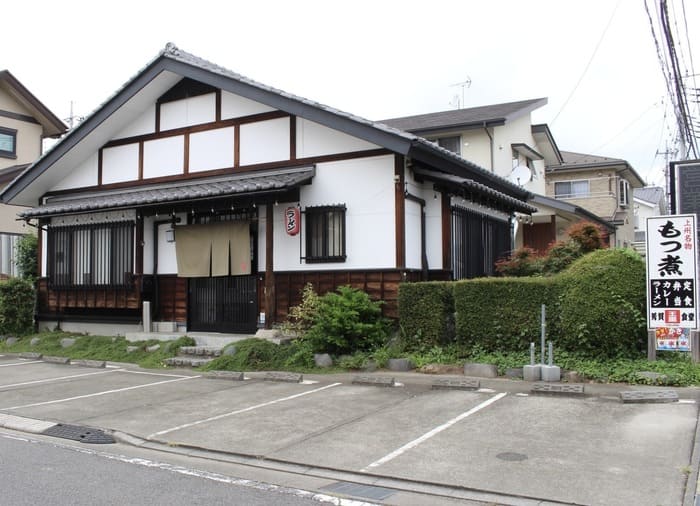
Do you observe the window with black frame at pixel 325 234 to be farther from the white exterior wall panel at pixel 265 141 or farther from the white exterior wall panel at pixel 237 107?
the white exterior wall panel at pixel 237 107

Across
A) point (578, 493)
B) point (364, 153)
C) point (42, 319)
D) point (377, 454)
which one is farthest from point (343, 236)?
point (42, 319)

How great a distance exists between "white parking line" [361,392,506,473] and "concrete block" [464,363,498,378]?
3.48 ft

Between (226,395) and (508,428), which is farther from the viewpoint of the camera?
(226,395)

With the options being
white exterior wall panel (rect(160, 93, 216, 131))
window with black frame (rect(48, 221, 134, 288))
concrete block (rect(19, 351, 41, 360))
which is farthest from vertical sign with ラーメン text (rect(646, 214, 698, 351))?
concrete block (rect(19, 351, 41, 360))

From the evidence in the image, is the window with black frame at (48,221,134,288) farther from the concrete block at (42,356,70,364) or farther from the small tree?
the concrete block at (42,356,70,364)

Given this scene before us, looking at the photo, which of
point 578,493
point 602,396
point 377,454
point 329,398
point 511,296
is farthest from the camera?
point 511,296

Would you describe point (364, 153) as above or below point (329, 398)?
above

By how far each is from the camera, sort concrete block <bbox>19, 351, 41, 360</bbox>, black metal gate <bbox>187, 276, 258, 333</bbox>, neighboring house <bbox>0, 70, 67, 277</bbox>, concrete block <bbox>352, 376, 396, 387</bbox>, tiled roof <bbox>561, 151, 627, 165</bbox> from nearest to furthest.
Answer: concrete block <bbox>352, 376, 396, 387</bbox> < black metal gate <bbox>187, 276, 258, 333</bbox> < concrete block <bbox>19, 351, 41, 360</bbox> < neighboring house <bbox>0, 70, 67, 277</bbox> < tiled roof <bbox>561, 151, 627, 165</bbox>

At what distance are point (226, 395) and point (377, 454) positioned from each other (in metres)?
4.05

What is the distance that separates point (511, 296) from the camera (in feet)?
33.7

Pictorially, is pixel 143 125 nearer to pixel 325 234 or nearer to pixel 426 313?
pixel 325 234

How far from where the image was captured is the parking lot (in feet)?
17.6

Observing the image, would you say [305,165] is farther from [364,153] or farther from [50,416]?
[50,416]

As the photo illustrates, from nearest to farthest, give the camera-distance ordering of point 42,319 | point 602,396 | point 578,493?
point 578,493 < point 602,396 < point 42,319
